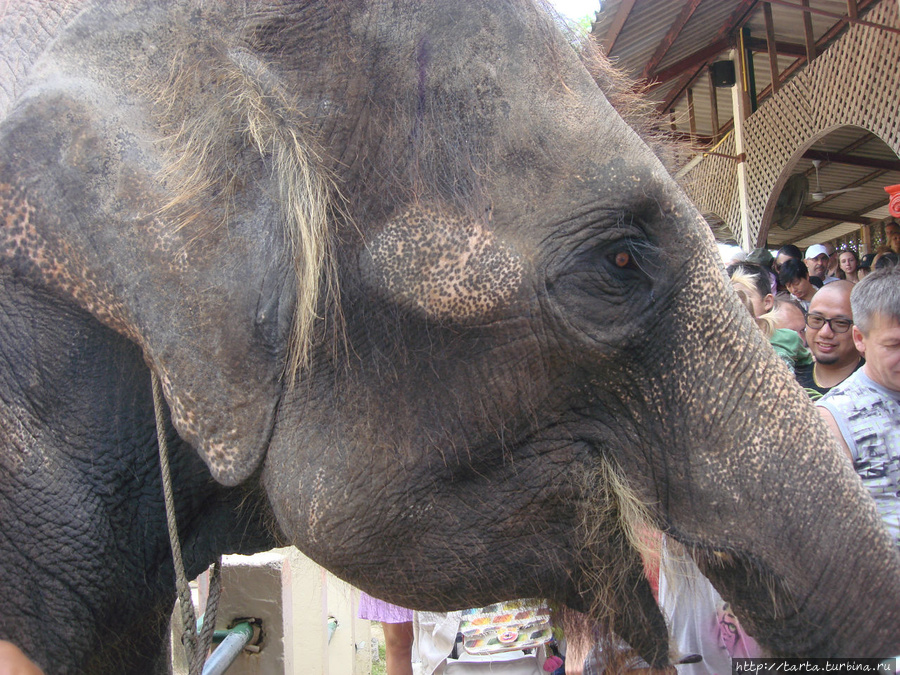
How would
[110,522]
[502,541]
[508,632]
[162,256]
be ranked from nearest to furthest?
1. [162,256]
2. [502,541]
3. [110,522]
4. [508,632]

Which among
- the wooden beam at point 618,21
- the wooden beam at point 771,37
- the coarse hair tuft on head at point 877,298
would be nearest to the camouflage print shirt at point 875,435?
the coarse hair tuft on head at point 877,298

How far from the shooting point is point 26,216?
1.37 meters

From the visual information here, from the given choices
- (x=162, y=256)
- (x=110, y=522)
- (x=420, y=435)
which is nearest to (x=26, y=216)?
(x=162, y=256)

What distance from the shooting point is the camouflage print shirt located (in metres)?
2.82

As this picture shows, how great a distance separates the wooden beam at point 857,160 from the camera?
12.8 metres

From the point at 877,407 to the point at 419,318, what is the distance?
233 centimetres

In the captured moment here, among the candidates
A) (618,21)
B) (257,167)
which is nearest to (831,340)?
(618,21)

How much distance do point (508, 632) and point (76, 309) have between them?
2.58 meters

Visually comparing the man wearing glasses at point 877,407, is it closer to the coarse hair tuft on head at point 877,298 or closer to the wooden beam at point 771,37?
the coarse hair tuft on head at point 877,298

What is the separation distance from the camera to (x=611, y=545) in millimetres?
1463

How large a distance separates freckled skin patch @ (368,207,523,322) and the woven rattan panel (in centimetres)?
471

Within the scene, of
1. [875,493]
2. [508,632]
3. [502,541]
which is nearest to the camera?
[502,541]

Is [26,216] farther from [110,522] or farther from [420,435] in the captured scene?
[420,435]

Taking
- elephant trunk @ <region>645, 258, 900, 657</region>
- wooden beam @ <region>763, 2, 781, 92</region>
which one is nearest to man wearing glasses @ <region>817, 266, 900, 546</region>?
elephant trunk @ <region>645, 258, 900, 657</region>
